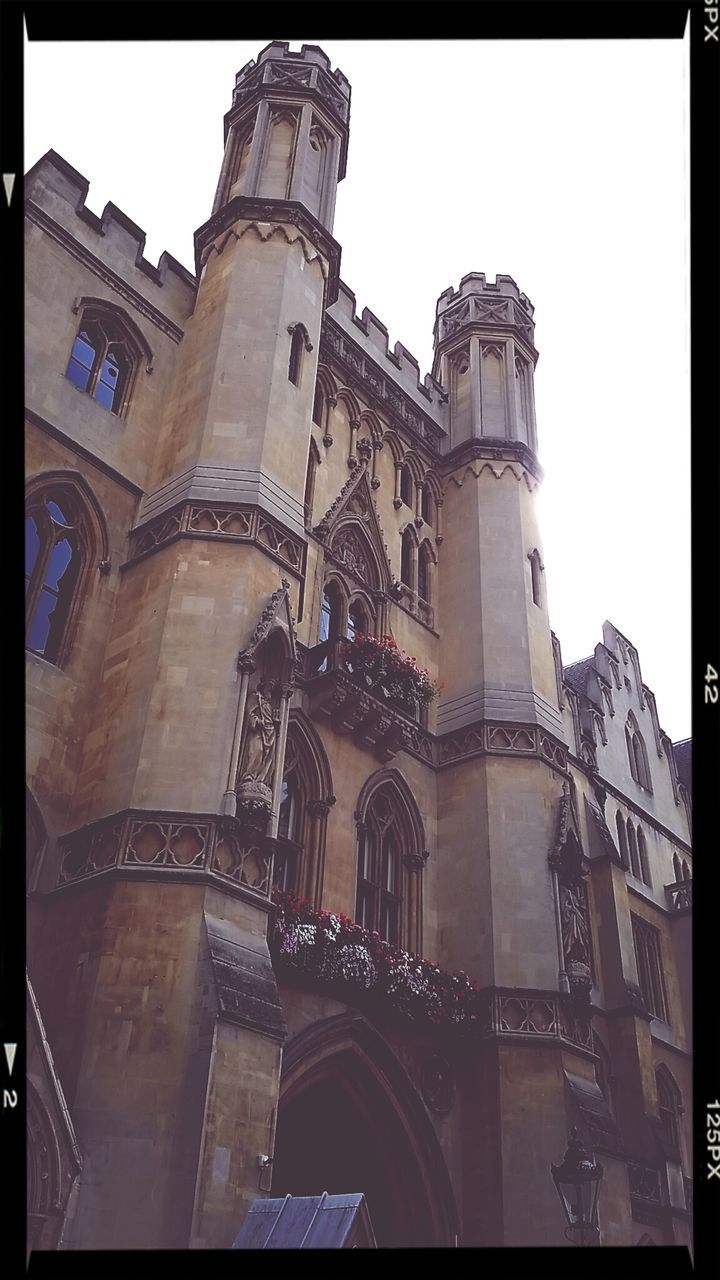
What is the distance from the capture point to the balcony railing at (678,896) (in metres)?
26.9

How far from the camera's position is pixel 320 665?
17359mm

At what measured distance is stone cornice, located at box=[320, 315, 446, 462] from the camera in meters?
21.6

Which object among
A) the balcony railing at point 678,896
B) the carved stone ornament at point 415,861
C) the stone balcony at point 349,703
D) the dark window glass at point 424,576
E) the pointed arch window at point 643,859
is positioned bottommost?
the carved stone ornament at point 415,861

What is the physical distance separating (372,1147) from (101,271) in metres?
14.1

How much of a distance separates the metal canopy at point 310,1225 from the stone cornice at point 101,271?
44.7 ft

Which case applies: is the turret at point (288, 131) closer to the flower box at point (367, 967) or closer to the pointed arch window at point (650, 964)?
the flower box at point (367, 967)

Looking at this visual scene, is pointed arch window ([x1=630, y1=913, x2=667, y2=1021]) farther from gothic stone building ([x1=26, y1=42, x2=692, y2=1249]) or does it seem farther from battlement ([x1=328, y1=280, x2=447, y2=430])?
battlement ([x1=328, y1=280, x2=447, y2=430])

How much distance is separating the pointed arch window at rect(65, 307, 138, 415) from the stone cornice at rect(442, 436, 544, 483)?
8858 mm

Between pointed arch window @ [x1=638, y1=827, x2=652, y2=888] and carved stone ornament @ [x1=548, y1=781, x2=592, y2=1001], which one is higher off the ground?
pointed arch window @ [x1=638, y1=827, x2=652, y2=888]

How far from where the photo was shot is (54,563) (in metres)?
14.7

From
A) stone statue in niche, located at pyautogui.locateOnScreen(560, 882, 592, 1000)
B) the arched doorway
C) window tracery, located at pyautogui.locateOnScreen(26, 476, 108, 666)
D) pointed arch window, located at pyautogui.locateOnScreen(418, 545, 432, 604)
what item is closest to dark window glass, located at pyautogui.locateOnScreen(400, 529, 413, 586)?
pointed arch window, located at pyautogui.locateOnScreen(418, 545, 432, 604)

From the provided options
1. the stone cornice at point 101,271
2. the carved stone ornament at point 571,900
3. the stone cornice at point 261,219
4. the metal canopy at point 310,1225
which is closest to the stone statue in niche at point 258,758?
the metal canopy at point 310,1225

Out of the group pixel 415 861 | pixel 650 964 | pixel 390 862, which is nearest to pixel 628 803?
pixel 650 964
